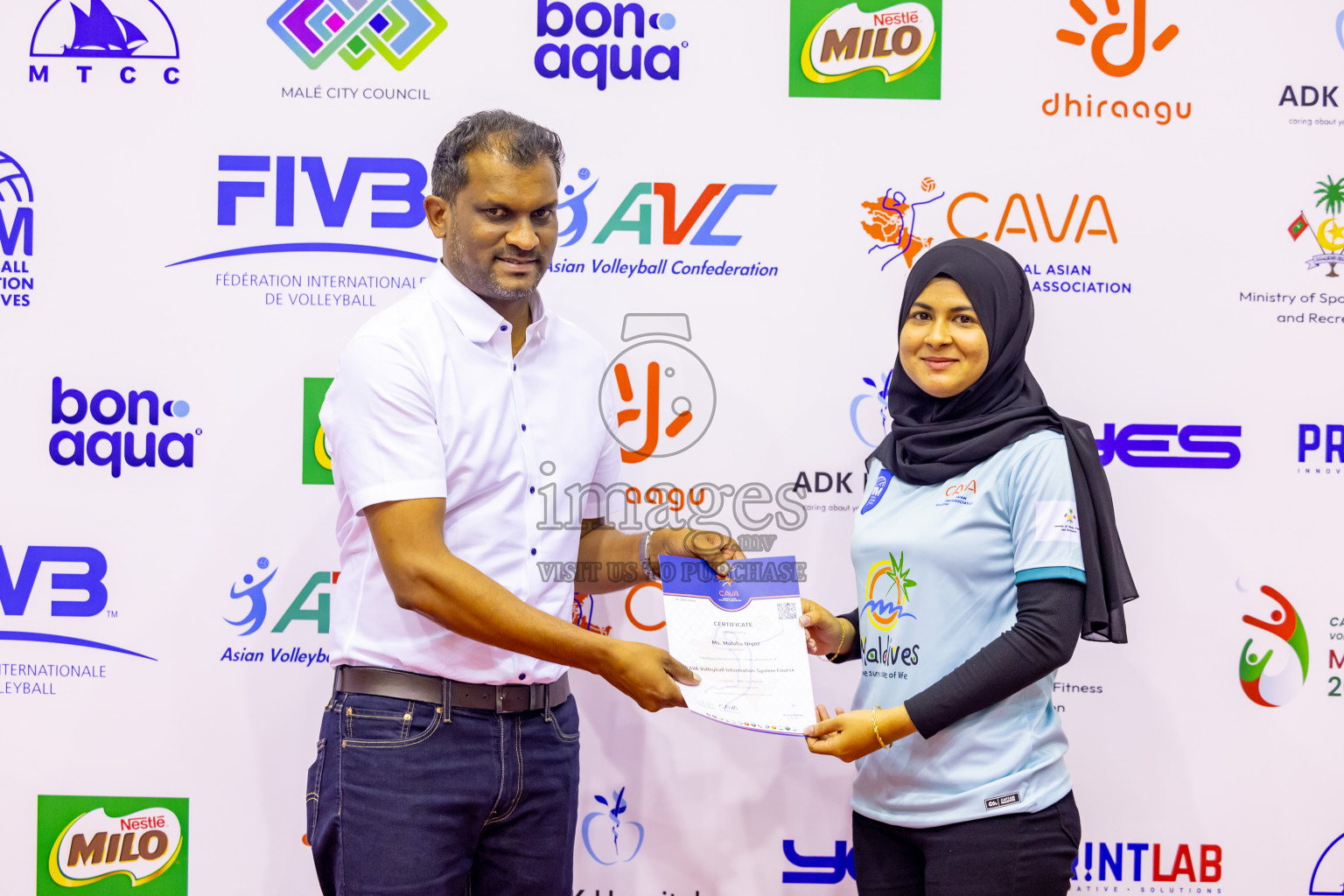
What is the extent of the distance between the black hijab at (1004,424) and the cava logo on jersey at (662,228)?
0.75 m

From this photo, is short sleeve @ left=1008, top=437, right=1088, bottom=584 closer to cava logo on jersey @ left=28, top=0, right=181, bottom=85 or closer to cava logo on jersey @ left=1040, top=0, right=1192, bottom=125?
cava logo on jersey @ left=1040, top=0, right=1192, bottom=125

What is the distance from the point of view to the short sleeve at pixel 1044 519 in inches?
73.9

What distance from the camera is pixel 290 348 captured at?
2.73m

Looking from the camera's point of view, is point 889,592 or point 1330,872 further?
point 1330,872

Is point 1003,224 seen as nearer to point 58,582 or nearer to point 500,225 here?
point 500,225

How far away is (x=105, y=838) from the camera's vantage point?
9.05 feet

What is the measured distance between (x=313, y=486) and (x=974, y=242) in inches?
72.1

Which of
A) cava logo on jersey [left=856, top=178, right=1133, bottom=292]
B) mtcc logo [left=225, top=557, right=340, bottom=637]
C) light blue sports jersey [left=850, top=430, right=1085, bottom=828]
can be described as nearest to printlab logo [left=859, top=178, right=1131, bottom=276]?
cava logo on jersey [left=856, top=178, right=1133, bottom=292]

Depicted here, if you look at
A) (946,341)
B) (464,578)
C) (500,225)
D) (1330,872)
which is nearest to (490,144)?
(500,225)

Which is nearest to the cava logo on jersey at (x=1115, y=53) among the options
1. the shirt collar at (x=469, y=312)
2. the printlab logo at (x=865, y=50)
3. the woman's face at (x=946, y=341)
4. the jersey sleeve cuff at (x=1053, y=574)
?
the printlab logo at (x=865, y=50)

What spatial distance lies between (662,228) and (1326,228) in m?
1.82

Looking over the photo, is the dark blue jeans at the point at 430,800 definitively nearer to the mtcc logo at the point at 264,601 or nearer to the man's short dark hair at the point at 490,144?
the mtcc logo at the point at 264,601

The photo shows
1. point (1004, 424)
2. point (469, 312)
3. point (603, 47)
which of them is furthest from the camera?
point (603, 47)

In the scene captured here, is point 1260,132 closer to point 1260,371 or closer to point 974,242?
point 1260,371
